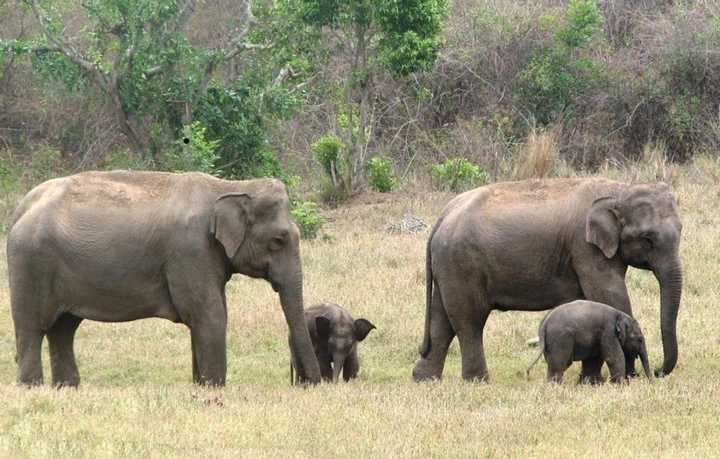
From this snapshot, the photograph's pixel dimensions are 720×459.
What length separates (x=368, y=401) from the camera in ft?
35.6

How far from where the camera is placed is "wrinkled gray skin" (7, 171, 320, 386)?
12.0 meters

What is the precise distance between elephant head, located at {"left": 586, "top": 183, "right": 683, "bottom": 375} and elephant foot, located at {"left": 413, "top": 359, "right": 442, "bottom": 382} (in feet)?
6.32

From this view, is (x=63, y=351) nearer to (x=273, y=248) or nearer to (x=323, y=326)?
(x=273, y=248)

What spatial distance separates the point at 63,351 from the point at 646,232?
5082mm

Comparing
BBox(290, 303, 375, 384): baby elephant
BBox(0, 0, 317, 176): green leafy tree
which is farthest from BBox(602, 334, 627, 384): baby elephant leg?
BBox(0, 0, 317, 176): green leafy tree

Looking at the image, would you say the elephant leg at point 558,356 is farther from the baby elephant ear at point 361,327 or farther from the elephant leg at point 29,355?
the elephant leg at point 29,355

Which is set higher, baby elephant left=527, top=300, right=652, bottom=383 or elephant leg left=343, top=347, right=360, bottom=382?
baby elephant left=527, top=300, right=652, bottom=383

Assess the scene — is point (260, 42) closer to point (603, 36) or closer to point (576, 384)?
point (603, 36)

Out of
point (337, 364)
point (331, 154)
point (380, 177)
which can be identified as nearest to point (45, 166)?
point (331, 154)

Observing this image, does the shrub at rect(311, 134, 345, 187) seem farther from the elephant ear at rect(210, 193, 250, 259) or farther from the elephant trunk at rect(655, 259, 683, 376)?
the elephant trunk at rect(655, 259, 683, 376)

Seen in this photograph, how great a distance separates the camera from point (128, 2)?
2320 centimetres

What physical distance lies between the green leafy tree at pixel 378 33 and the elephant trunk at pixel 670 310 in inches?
467

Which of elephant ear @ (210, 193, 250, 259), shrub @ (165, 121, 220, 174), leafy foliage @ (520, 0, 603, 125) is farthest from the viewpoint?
leafy foliage @ (520, 0, 603, 125)

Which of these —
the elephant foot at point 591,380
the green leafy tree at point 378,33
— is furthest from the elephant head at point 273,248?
the green leafy tree at point 378,33
